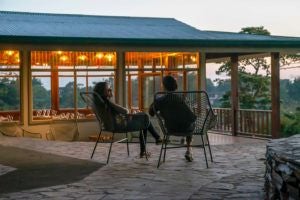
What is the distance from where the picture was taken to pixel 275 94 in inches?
448

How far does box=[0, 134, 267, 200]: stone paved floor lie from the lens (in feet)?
14.3

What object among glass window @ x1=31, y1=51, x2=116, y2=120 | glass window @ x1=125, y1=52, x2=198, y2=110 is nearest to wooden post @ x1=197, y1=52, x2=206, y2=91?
glass window @ x1=125, y1=52, x2=198, y2=110

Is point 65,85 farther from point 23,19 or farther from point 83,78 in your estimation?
point 23,19

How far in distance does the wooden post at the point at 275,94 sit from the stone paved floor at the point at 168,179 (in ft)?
12.9

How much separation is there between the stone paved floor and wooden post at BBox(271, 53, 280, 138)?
3.94 metres

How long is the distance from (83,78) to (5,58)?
196cm

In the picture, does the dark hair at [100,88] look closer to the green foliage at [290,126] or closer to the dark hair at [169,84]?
the dark hair at [169,84]

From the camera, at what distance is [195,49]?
34.8 feet

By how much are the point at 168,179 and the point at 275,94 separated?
270 inches

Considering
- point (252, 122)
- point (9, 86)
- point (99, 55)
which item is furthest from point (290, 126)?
point (9, 86)

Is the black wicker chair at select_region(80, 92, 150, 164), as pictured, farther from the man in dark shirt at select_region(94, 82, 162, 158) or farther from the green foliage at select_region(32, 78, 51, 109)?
the green foliage at select_region(32, 78, 51, 109)

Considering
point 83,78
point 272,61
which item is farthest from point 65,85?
point 272,61

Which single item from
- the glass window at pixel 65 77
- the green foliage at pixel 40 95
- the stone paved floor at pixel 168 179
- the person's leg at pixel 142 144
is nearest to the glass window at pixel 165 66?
the glass window at pixel 65 77

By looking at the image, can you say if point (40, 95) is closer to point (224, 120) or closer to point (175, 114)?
point (224, 120)
